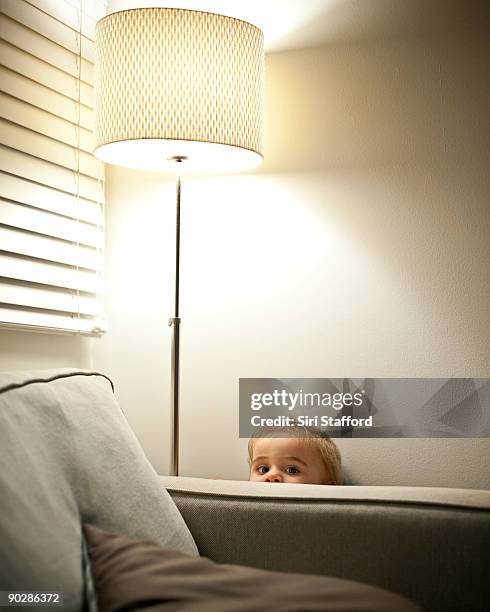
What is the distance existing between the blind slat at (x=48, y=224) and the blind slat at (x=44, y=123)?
0.62ft

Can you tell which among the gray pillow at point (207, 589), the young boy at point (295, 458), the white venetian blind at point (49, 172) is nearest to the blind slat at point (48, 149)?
the white venetian blind at point (49, 172)

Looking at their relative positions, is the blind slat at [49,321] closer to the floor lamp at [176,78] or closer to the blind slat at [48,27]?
the floor lamp at [176,78]

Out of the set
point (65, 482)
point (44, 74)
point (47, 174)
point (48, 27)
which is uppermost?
point (48, 27)

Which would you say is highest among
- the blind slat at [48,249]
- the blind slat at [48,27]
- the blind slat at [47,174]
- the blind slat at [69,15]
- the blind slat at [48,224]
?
the blind slat at [69,15]

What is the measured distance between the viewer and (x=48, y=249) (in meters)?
1.98

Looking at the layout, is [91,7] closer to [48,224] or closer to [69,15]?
[69,15]

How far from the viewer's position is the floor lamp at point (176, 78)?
1794 millimetres

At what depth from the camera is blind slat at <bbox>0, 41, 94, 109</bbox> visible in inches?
73.9

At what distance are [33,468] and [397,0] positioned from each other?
151 centimetres

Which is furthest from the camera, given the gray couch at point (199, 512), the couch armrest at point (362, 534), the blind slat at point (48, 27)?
the blind slat at point (48, 27)

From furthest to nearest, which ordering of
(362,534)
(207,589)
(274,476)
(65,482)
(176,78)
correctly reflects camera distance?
1. (274,476)
2. (176,78)
3. (362,534)
4. (65,482)
5. (207,589)

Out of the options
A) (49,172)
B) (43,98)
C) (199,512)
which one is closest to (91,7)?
(43,98)

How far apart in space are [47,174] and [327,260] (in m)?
0.71

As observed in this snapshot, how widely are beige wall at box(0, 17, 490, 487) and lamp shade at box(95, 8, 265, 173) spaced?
337mm
